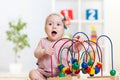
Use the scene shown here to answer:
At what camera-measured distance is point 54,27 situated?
55.0 inches

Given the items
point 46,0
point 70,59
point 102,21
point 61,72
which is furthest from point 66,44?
point 46,0

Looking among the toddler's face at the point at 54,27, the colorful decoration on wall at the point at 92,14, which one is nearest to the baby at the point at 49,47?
the toddler's face at the point at 54,27

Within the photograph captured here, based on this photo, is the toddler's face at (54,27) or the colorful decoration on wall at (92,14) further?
the colorful decoration on wall at (92,14)

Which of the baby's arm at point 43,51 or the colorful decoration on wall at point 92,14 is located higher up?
the colorful decoration on wall at point 92,14

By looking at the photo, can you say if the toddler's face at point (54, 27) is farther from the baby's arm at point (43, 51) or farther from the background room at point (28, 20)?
the background room at point (28, 20)

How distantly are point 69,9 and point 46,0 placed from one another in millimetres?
262

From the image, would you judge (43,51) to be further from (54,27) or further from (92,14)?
(92,14)

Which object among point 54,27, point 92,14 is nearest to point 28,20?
point 92,14

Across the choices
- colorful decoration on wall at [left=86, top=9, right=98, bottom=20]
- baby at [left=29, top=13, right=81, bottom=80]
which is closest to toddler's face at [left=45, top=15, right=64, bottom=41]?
baby at [left=29, top=13, right=81, bottom=80]

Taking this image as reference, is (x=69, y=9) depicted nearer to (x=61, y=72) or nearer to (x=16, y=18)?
(x=16, y=18)

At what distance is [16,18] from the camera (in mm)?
3375

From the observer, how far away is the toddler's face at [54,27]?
1.40 m

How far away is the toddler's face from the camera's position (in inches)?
55.1

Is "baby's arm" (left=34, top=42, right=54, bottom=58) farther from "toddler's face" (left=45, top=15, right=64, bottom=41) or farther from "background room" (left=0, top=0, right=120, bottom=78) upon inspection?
"background room" (left=0, top=0, right=120, bottom=78)
